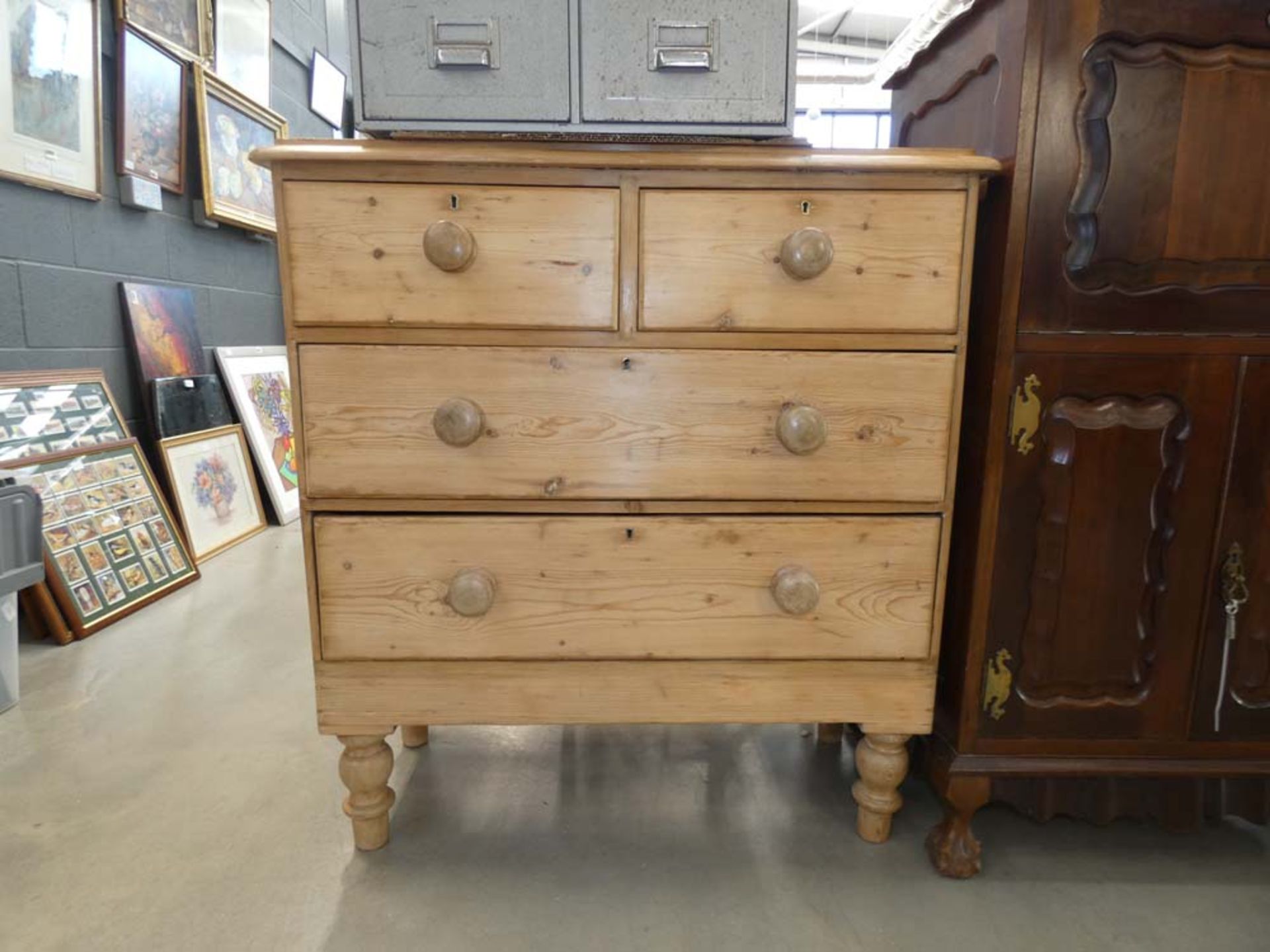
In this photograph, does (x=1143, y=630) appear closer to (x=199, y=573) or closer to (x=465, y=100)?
(x=465, y=100)

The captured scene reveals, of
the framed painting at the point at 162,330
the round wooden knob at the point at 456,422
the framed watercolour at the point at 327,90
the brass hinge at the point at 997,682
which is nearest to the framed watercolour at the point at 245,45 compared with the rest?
the framed watercolour at the point at 327,90

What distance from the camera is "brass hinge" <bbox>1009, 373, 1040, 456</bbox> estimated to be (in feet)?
3.03

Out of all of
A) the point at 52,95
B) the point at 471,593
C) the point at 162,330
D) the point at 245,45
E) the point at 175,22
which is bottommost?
the point at 471,593

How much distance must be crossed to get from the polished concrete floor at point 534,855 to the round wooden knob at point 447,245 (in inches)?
32.5

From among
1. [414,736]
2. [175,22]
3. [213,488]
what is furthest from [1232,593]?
[175,22]

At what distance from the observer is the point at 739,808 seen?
47.1 inches

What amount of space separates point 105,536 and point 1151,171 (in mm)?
2338

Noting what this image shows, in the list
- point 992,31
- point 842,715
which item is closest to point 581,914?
point 842,715

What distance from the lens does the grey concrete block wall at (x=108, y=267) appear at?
6.29 ft

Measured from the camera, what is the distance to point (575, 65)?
2.93ft

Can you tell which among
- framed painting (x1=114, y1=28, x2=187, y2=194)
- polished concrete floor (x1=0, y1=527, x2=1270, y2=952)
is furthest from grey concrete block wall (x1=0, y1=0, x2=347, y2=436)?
polished concrete floor (x1=0, y1=527, x2=1270, y2=952)

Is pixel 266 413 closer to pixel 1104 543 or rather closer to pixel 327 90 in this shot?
pixel 327 90

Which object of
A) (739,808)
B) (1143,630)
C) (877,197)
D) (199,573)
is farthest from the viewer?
(199,573)

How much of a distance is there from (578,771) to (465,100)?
1.05 m
